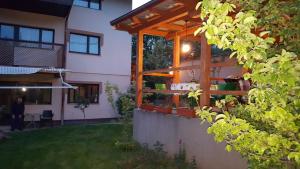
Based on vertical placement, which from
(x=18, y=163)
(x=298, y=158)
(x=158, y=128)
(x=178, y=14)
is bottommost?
(x=18, y=163)

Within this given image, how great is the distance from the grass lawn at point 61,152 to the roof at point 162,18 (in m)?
4.11

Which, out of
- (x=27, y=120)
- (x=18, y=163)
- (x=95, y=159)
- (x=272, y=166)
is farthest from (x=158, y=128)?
(x=27, y=120)

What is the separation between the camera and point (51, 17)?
61.6 feet

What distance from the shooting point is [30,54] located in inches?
669

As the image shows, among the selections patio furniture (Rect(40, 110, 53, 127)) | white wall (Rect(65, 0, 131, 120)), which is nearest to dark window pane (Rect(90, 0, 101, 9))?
white wall (Rect(65, 0, 131, 120))

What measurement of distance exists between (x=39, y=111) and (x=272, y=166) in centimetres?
1711

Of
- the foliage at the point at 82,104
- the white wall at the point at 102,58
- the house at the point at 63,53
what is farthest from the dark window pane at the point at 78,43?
the foliage at the point at 82,104

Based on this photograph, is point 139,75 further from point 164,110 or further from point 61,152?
point 61,152

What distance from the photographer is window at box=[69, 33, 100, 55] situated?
776 inches

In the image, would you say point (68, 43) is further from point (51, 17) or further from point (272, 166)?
point (272, 166)

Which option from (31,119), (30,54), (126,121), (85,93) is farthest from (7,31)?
(126,121)

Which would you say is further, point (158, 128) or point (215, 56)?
point (215, 56)

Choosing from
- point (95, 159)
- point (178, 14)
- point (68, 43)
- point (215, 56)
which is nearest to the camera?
point (178, 14)

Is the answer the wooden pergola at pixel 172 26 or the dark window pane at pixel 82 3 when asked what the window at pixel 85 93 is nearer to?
the dark window pane at pixel 82 3
